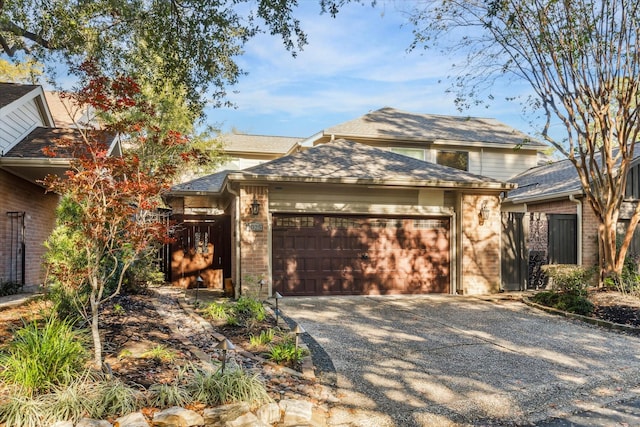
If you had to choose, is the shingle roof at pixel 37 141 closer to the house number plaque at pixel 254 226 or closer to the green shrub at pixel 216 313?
the house number plaque at pixel 254 226

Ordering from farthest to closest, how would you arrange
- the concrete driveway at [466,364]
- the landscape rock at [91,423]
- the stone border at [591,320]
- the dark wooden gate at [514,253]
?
the dark wooden gate at [514,253], the stone border at [591,320], the concrete driveway at [466,364], the landscape rock at [91,423]

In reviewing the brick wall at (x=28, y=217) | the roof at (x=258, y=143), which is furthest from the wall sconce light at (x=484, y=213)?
the roof at (x=258, y=143)

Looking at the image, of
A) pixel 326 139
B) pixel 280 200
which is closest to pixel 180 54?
pixel 280 200

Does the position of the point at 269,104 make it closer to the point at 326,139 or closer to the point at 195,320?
the point at 326,139

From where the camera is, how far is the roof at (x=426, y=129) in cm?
1809

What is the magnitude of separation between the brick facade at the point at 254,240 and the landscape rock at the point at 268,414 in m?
6.57

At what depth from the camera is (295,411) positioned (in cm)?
393

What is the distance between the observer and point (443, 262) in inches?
477

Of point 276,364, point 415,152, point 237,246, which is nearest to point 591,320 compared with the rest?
point 276,364

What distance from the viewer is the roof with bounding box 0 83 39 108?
10.9 metres

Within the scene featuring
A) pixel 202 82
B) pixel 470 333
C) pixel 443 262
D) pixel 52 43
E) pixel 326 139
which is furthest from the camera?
pixel 326 139

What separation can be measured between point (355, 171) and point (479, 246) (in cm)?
373

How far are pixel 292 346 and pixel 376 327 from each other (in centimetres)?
250

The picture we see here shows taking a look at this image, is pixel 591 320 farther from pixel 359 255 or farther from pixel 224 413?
pixel 224 413
